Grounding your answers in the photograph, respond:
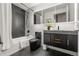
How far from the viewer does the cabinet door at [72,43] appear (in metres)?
1.30

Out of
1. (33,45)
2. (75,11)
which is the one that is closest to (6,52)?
(33,45)

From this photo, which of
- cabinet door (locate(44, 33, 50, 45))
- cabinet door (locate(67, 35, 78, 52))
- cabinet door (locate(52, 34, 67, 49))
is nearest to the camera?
cabinet door (locate(67, 35, 78, 52))

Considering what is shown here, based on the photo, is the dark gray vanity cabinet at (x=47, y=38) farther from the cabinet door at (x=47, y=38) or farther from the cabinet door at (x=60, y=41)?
the cabinet door at (x=60, y=41)

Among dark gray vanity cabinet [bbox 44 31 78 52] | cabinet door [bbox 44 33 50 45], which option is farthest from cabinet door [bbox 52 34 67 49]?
cabinet door [bbox 44 33 50 45]

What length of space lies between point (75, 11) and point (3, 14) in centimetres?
140

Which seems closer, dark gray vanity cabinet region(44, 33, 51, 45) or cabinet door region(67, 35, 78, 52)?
cabinet door region(67, 35, 78, 52)

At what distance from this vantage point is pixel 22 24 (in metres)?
1.19

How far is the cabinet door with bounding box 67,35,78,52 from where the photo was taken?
1.30 m

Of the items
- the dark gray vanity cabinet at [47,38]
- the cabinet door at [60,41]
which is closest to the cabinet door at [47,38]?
the dark gray vanity cabinet at [47,38]

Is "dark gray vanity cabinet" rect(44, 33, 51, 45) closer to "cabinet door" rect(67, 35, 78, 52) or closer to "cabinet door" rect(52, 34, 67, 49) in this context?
"cabinet door" rect(52, 34, 67, 49)

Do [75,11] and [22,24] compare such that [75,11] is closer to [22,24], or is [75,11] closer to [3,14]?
[22,24]

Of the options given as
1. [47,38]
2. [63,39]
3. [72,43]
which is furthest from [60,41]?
[47,38]

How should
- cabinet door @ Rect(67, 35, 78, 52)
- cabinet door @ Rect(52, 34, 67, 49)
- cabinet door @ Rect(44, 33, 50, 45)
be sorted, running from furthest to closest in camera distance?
cabinet door @ Rect(44, 33, 50, 45), cabinet door @ Rect(52, 34, 67, 49), cabinet door @ Rect(67, 35, 78, 52)

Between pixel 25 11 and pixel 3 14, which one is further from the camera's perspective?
pixel 25 11
